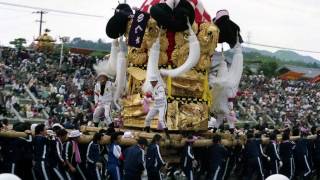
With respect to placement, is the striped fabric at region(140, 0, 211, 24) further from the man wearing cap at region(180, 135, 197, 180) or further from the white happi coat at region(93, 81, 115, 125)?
the man wearing cap at region(180, 135, 197, 180)

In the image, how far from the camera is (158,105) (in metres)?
13.6

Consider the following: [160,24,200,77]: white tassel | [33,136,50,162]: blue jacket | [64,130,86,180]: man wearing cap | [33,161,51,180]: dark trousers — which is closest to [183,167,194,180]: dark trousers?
[64,130,86,180]: man wearing cap

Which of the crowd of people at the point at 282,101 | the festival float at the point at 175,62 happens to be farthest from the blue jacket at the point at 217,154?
the crowd of people at the point at 282,101

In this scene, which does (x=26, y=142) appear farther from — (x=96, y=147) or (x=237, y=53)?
(x=237, y=53)

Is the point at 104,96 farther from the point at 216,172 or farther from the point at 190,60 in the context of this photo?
the point at 216,172

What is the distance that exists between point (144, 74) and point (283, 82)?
29087 mm

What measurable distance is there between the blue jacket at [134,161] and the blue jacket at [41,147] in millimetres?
1399

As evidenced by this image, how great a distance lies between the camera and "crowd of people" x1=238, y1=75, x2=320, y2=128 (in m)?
30.8

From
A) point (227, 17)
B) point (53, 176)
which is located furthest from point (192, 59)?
point (53, 176)

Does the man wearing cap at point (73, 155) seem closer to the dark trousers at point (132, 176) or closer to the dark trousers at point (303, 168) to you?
the dark trousers at point (132, 176)

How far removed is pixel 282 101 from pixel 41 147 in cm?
2788

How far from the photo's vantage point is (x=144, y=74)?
14.9 metres

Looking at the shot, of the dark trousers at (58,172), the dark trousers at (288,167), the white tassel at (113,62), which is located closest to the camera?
the dark trousers at (58,172)

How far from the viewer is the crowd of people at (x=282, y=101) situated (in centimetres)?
3078
